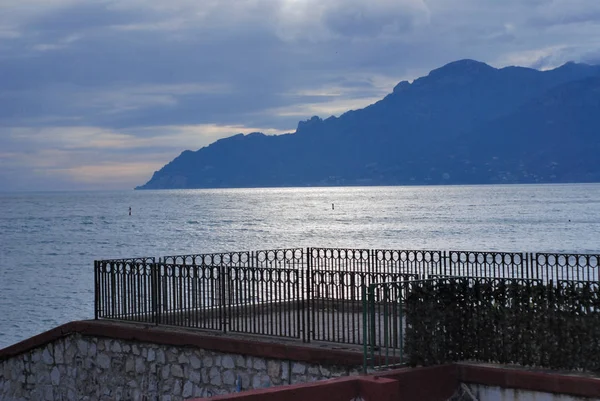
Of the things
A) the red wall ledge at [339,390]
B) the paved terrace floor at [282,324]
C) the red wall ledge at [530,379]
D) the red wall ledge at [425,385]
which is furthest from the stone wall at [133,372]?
the red wall ledge at [339,390]

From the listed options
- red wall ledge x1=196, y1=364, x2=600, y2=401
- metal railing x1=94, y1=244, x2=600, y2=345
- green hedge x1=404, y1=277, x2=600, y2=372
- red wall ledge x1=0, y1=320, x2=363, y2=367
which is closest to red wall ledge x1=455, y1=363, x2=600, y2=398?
red wall ledge x1=196, y1=364, x2=600, y2=401

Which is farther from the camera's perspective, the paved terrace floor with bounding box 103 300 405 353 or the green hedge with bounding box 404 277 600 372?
the paved terrace floor with bounding box 103 300 405 353

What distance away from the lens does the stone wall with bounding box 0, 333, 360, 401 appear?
580 inches

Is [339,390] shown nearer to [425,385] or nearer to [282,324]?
[425,385]

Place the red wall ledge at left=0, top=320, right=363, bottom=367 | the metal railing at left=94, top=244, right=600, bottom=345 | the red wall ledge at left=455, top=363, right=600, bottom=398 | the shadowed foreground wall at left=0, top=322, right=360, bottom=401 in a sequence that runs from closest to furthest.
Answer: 1. the red wall ledge at left=455, top=363, right=600, bottom=398
2. the red wall ledge at left=0, top=320, right=363, bottom=367
3. the shadowed foreground wall at left=0, top=322, right=360, bottom=401
4. the metal railing at left=94, top=244, right=600, bottom=345

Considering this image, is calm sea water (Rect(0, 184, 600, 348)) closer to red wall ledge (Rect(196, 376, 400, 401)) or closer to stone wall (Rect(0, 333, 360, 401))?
stone wall (Rect(0, 333, 360, 401))

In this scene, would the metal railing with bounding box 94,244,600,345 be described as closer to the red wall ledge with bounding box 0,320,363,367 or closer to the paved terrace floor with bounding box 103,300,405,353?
the paved terrace floor with bounding box 103,300,405,353

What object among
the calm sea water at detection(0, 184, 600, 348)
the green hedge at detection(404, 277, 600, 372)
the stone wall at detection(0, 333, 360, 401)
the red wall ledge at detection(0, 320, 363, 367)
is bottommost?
the calm sea water at detection(0, 184, 600, 348)

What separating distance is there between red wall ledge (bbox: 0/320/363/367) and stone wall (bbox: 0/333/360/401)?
109 millimetres

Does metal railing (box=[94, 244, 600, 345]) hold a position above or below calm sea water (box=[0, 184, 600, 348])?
above

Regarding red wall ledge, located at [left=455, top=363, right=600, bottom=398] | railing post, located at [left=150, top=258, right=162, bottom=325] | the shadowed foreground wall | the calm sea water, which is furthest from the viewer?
the calm sea water

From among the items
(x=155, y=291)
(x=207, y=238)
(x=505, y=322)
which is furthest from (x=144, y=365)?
(x=207, y=238)

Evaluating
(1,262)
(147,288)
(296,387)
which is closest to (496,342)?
(296,387)

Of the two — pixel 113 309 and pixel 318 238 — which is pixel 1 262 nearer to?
pixel 318 238
